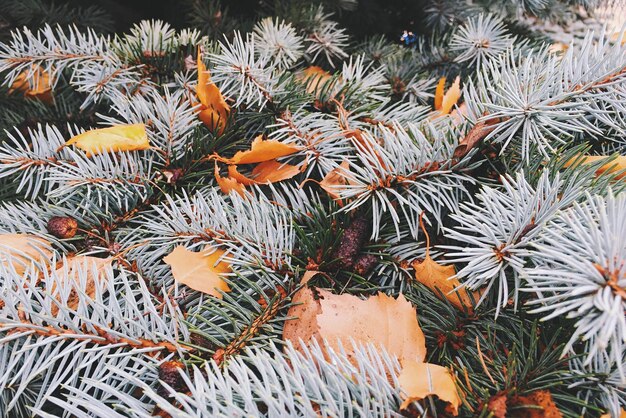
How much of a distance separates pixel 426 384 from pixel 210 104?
43 cm

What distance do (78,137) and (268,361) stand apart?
354 mm

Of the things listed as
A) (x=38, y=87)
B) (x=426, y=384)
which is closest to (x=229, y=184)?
(x=426, y=384)

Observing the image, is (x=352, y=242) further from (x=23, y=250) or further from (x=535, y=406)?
(x=23, y=250)

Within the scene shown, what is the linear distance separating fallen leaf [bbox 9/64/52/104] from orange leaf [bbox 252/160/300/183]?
1.25 feet

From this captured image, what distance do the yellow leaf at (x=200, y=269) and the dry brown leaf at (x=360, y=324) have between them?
8 centimetres

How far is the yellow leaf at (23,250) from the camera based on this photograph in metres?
0.45

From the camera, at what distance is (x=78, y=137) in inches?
21.5

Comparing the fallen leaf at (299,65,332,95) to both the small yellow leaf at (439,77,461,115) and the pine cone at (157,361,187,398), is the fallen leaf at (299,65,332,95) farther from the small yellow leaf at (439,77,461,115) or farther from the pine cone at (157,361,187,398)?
the pine cone at (157,361,187,398)

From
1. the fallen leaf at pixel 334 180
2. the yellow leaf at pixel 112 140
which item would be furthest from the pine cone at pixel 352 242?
the yellow leaf at pixel 112 140

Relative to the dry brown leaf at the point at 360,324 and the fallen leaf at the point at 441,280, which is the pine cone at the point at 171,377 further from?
the fallen leaf at the point at 441,280

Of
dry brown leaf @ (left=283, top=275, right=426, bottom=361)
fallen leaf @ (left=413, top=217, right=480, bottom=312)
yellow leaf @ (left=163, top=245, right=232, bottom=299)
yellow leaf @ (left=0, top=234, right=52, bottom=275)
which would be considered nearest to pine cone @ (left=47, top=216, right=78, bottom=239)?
yellow leaf @ (left=0, top=234, right=52, bottom=275)

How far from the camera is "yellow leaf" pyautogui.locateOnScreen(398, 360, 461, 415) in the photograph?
0.32 meters

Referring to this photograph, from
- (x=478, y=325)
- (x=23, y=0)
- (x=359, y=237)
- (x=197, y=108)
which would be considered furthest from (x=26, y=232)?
(x=23, y=0)

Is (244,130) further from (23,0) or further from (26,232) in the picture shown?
(23,0)
